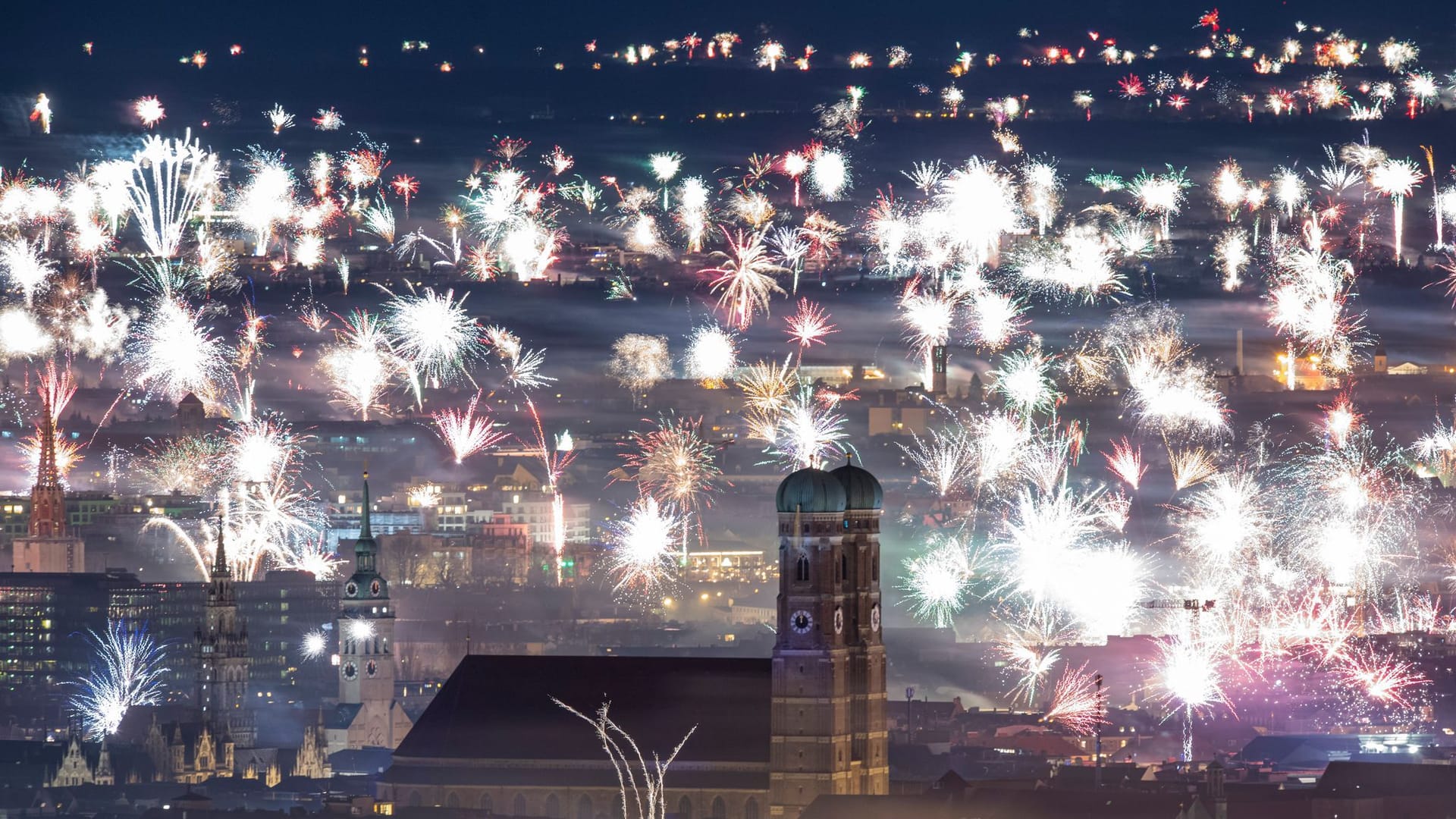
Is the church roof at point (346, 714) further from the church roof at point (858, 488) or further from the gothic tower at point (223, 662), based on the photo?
the church roof at point (858, 488)

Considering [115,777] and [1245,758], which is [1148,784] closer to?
[1245,758]

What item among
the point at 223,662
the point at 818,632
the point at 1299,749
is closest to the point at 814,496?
the point at 818,632

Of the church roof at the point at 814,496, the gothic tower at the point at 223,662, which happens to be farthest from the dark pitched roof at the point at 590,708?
the gothic tower at the point at 223,662

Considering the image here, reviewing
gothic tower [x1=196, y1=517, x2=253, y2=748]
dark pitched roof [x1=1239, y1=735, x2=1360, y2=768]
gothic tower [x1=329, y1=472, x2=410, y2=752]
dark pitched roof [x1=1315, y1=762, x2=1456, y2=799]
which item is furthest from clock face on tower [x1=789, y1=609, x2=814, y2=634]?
gothic tower [x1=196, y1=517, x2=253, y2=748]

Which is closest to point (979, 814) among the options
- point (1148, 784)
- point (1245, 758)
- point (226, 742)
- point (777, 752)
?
point (777, 752)

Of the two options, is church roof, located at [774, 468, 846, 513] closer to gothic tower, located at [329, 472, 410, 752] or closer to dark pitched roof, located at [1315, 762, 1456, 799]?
dark pitched roof, located at [1315, 762, 1456, 799]

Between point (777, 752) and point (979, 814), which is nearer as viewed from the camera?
point (979, 814)

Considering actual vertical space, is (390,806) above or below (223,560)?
below
